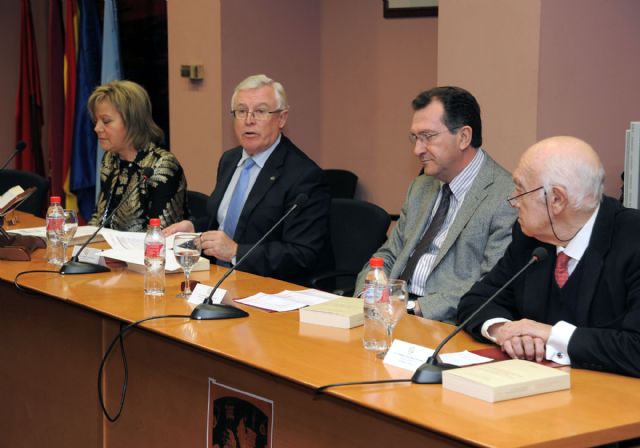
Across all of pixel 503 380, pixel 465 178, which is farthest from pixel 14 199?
pixel 503 380

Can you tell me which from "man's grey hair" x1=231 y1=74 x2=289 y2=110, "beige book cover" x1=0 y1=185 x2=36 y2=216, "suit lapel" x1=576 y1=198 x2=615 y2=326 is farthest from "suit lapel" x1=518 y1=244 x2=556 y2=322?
"beige book cover" x1=0 y1=185 x2=36 y2=216

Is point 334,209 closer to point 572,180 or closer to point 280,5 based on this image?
point 572,180

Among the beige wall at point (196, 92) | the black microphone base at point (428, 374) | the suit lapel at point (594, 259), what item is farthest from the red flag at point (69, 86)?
the black microphone base at point (428, 374)

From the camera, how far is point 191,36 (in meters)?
6.21

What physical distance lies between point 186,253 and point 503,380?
1480mm

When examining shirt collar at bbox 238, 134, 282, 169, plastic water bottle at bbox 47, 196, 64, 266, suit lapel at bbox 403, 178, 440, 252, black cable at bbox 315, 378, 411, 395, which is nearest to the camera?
black cable at bbox 315, 378, 411, 395

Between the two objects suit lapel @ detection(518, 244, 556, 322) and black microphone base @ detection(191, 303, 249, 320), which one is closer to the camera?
suit lapel @ detection(518, 244, 556, 322)

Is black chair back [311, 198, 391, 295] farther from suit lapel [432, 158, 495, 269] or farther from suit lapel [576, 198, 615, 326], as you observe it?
suit lapel [576, 198, 615, 326]

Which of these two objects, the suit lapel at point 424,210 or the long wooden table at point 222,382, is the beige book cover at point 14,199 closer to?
the long wooden table at point 222,382

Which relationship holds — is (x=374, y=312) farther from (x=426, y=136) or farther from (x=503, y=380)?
(x=426, y=136)

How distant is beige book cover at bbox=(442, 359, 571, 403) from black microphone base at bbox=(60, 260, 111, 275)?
1.85 metres

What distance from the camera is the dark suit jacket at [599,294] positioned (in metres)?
2.30

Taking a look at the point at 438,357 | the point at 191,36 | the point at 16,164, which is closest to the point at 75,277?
the point at 438,357

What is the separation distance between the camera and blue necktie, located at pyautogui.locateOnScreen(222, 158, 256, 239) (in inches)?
168
